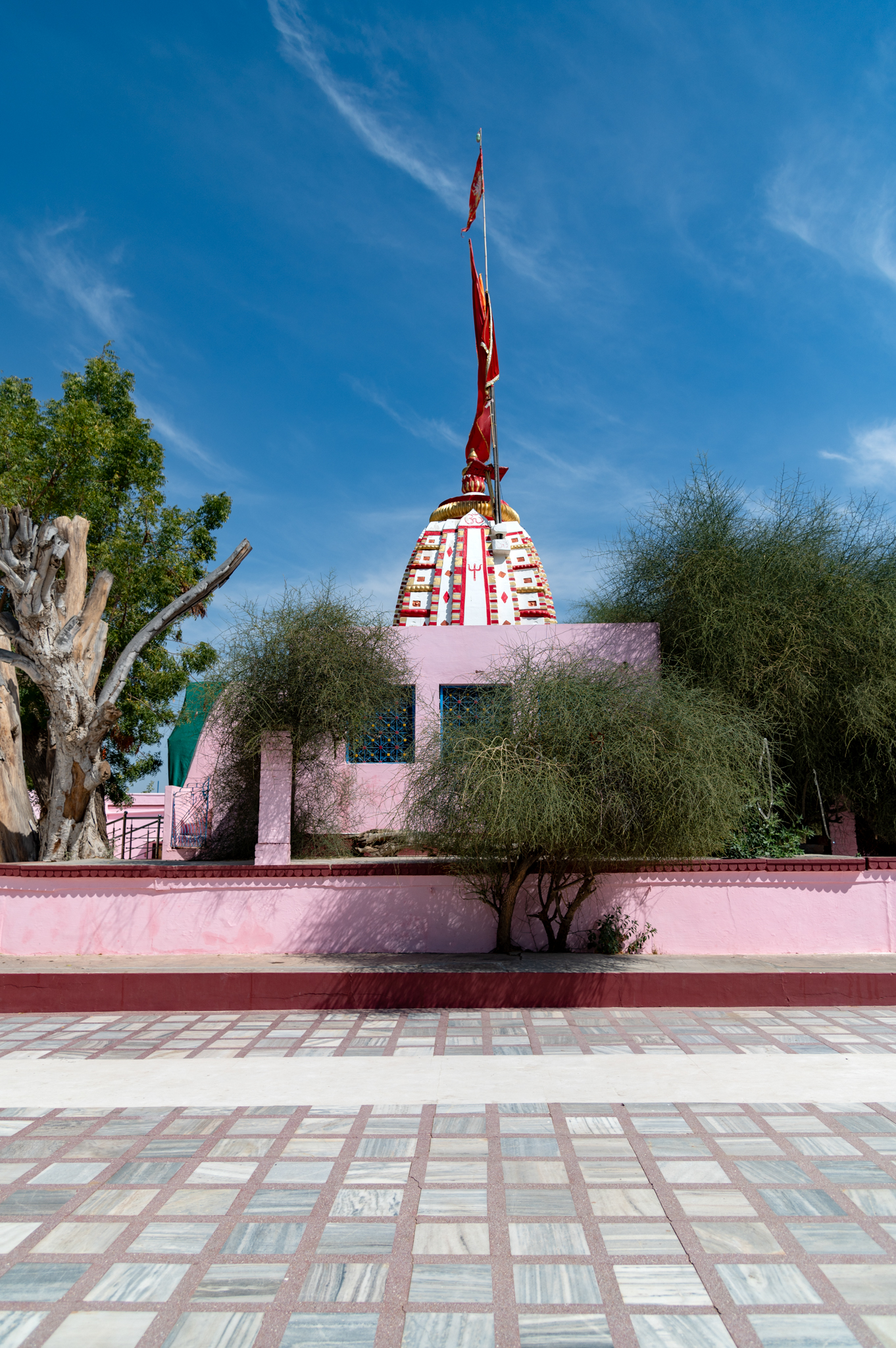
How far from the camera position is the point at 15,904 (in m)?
8.42

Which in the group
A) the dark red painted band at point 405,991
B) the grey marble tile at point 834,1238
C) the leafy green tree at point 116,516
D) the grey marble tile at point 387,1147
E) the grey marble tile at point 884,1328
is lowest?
the grey marble tile at point 884,1328

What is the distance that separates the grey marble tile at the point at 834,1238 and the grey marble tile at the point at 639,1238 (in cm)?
45

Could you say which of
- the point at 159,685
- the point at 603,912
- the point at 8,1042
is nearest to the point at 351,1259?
the point at 8,1042

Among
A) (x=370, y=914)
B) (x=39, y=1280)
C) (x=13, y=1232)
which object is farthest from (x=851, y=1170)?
(x=370, y=914)

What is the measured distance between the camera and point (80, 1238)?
3176 millimetres

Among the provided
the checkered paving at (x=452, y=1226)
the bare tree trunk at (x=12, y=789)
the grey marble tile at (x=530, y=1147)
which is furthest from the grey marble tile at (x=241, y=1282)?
the bare tree trunk at (x=12, y=789)

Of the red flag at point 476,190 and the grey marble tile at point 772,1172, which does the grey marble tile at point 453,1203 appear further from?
the red flag at point 476,190

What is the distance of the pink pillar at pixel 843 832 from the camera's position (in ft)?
33.9

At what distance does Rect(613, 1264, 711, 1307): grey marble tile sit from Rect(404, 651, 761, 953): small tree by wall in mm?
3620

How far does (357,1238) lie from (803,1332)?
1.50 metres

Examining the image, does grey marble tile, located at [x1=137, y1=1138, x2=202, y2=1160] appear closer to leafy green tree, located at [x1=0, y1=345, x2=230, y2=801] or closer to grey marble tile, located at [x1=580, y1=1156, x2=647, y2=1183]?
grey marble tile, located at [x1=580, y1=1156, x2=647, y2=1183]

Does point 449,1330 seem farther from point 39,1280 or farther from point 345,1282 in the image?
point 39,1280

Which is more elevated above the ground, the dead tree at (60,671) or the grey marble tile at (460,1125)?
the dead tree at (60,671)

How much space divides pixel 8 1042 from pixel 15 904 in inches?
105
